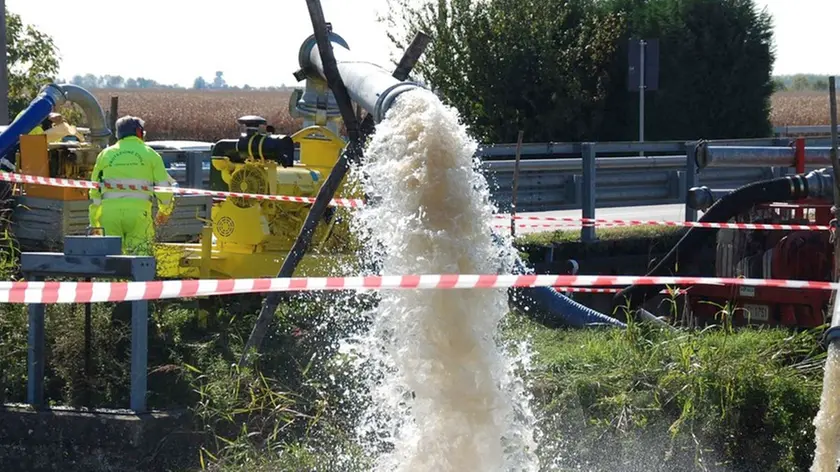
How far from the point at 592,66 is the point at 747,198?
20436 mm

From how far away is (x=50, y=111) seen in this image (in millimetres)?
12352

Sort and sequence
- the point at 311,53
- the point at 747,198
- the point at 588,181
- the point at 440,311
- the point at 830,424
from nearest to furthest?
1. the point at 440,311
2. the point at 830,424
3. the point at 311,53
4. the point at 747,198
5. the point at 588,181

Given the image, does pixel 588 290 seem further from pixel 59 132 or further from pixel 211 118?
pixel 211 118

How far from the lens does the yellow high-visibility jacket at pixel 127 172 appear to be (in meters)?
9.95

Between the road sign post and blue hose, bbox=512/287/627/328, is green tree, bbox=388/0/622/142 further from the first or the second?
blue hose, bbox=512/287/627/328

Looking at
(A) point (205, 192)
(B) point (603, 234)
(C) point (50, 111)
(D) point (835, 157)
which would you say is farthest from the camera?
(B) point (603, 234)

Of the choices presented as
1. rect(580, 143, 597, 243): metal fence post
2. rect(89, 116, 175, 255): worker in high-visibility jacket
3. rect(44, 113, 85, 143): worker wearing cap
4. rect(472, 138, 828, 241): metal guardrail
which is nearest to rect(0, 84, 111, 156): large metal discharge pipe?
rect(44, 113, 85, 143): worker wearing cap

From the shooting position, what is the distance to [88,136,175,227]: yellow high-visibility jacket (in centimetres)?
995

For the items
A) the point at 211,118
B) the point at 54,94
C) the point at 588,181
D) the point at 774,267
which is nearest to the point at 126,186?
the point at 54,94

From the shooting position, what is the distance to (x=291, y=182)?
31.1 ft

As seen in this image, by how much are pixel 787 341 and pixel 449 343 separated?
2.64 metres

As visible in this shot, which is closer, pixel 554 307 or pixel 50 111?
pixel 554 307

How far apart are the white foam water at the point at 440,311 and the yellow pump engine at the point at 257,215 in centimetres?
328

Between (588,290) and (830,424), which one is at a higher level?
(588,290)
